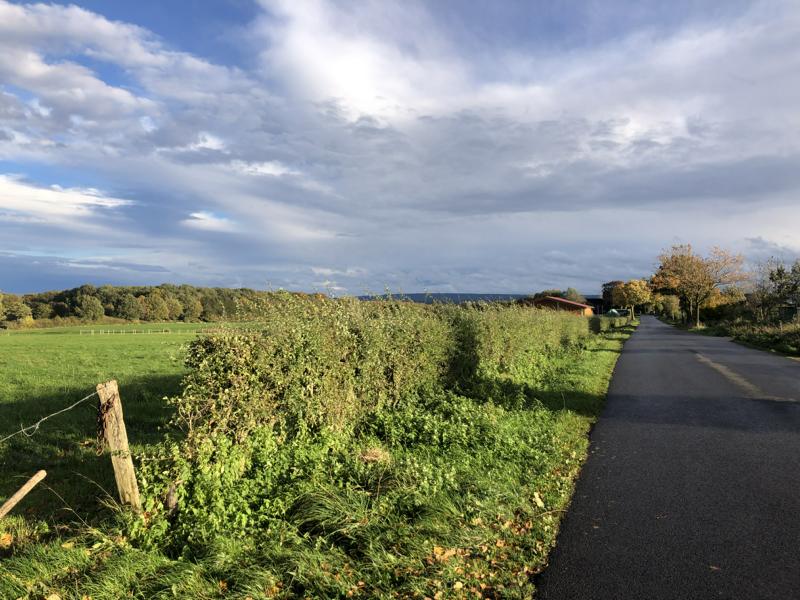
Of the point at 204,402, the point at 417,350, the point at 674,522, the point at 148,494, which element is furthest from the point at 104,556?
the point at 417,350

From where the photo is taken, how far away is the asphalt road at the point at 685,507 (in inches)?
159

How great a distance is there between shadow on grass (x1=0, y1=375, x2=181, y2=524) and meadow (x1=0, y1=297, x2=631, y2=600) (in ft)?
0.15

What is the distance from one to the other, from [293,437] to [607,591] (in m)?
3.55

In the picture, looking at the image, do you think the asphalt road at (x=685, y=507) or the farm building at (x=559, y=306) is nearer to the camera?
the asphalt road at (x=685, y=507)

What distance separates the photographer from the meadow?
4.10m

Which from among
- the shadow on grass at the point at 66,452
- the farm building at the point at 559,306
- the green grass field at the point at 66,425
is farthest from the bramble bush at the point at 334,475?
the farm building at the point at 559,306

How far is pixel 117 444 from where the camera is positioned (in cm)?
465

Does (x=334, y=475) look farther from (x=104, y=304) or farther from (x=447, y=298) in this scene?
(x=104, y=304)

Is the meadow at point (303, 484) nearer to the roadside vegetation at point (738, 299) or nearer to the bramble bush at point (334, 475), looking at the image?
the bramble bush at point (334, 475)

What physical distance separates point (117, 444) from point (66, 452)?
174 inches

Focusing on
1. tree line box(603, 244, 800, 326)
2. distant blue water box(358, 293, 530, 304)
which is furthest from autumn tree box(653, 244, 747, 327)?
distant blue water box(358, 293, 530, 304)

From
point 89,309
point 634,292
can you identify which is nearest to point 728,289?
point 634,292

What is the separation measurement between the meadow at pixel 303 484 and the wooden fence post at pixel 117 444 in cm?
11

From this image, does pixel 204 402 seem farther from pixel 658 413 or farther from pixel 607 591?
pixel 658 413
